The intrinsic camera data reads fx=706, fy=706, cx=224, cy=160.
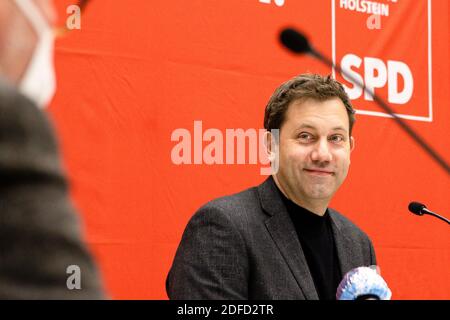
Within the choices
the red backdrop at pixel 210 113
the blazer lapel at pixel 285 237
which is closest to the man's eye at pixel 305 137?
the blazer lapel at pixel 285 237

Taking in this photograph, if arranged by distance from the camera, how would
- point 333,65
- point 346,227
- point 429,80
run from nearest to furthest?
point 346,227 < point 333,65 < point 429,80

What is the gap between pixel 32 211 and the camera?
1.06 feet

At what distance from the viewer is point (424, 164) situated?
278 centimetres

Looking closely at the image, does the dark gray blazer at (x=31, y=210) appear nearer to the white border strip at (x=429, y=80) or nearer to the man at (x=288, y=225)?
the man at (x=288, y=225)

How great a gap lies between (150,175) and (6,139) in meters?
1.83

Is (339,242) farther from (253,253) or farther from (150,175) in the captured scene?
(150,175)

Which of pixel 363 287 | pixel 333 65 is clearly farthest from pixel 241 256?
pixel 333 65

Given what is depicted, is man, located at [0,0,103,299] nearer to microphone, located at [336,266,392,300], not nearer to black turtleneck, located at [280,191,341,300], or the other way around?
microphone, located at [336,266,392,300]

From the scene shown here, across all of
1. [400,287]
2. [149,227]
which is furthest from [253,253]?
[400,287]

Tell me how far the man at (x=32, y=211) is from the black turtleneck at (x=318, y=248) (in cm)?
136

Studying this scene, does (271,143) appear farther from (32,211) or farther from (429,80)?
(32,211)

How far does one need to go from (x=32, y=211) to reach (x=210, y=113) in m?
1.96

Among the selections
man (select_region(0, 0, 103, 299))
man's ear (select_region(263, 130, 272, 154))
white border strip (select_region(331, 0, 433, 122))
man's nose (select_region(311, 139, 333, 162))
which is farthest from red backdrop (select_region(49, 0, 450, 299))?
man (select_region(0, 0, 103, 299))

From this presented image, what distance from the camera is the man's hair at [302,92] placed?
170cm
